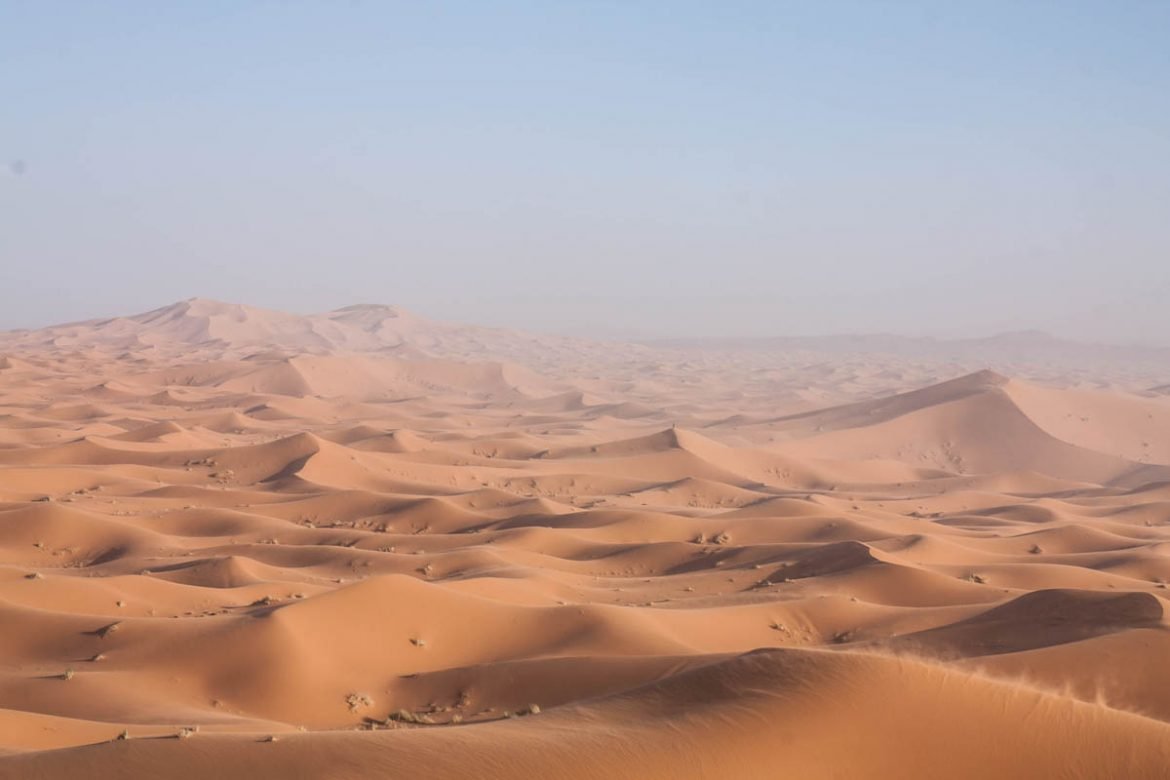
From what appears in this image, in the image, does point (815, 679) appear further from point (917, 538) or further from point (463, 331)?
point (463, 331)

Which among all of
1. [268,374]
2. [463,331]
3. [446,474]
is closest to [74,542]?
[446,474]

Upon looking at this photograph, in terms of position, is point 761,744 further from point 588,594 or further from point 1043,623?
point 588,594

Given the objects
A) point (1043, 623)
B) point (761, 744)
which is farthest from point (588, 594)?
point (761, 744)

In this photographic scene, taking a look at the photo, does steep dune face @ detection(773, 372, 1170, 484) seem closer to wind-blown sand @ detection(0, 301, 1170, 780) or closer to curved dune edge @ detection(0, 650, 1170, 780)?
wind-blown sand @ detection(0, 301, 1170, 780)

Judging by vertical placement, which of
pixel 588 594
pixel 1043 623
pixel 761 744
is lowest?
pixel 588 594

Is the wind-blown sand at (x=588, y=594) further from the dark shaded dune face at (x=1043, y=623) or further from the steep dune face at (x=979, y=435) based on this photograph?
the steep dune face at (x=979, y=435)

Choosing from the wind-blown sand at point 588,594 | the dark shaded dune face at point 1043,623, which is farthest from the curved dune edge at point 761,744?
the dark shaded dune face at point 1043,623
